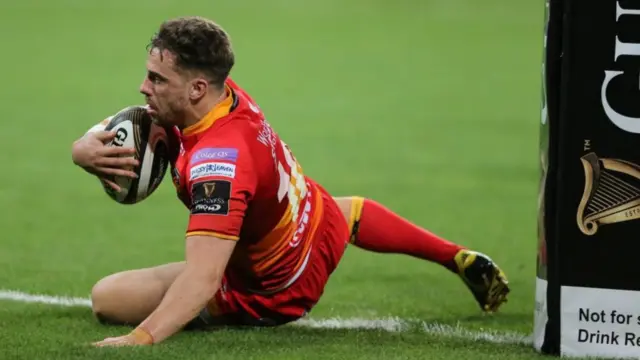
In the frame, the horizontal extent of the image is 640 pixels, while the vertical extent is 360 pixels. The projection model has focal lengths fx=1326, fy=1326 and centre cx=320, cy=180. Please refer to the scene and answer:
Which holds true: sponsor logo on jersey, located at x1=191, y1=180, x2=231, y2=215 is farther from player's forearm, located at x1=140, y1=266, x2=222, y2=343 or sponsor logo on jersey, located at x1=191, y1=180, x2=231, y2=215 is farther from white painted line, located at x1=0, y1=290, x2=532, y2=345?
white painted line, located at x1=0, y1=290, x2=532, y2=345

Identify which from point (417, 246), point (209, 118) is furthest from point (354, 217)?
point (209, 118)

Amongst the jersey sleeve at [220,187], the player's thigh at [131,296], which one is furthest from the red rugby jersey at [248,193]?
the player's thigh at [131,296]

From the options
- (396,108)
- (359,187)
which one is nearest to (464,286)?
(359,187)

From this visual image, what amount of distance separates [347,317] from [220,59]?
4.34ft

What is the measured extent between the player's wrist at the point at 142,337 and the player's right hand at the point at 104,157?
730 mm

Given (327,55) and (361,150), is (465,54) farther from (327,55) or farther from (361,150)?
(361,150)

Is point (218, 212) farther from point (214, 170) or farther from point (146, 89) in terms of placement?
point (146, 89)

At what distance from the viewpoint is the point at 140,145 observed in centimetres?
505

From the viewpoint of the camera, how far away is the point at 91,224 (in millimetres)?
7555

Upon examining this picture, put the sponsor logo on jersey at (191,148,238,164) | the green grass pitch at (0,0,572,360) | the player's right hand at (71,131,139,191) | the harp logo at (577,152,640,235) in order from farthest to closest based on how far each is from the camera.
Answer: the green grass pitch at (0,0,572,360), the player's right hand at (71,131,139,191), the sponsor logo on jersey at (191,148,238,164), the harp logo at (577,152,640,235)

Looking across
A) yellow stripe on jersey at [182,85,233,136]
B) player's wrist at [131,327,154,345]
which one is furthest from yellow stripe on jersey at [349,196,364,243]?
player's wrist at [131,327,154,345]

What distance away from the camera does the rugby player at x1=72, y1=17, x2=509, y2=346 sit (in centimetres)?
455

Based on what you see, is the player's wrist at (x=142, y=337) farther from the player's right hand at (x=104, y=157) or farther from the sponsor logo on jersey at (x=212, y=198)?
the player's right hand at (x=104, y=157)

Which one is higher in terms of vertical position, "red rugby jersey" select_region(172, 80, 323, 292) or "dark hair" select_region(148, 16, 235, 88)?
"dark hair" select_region(148, 16, 235, 88)
